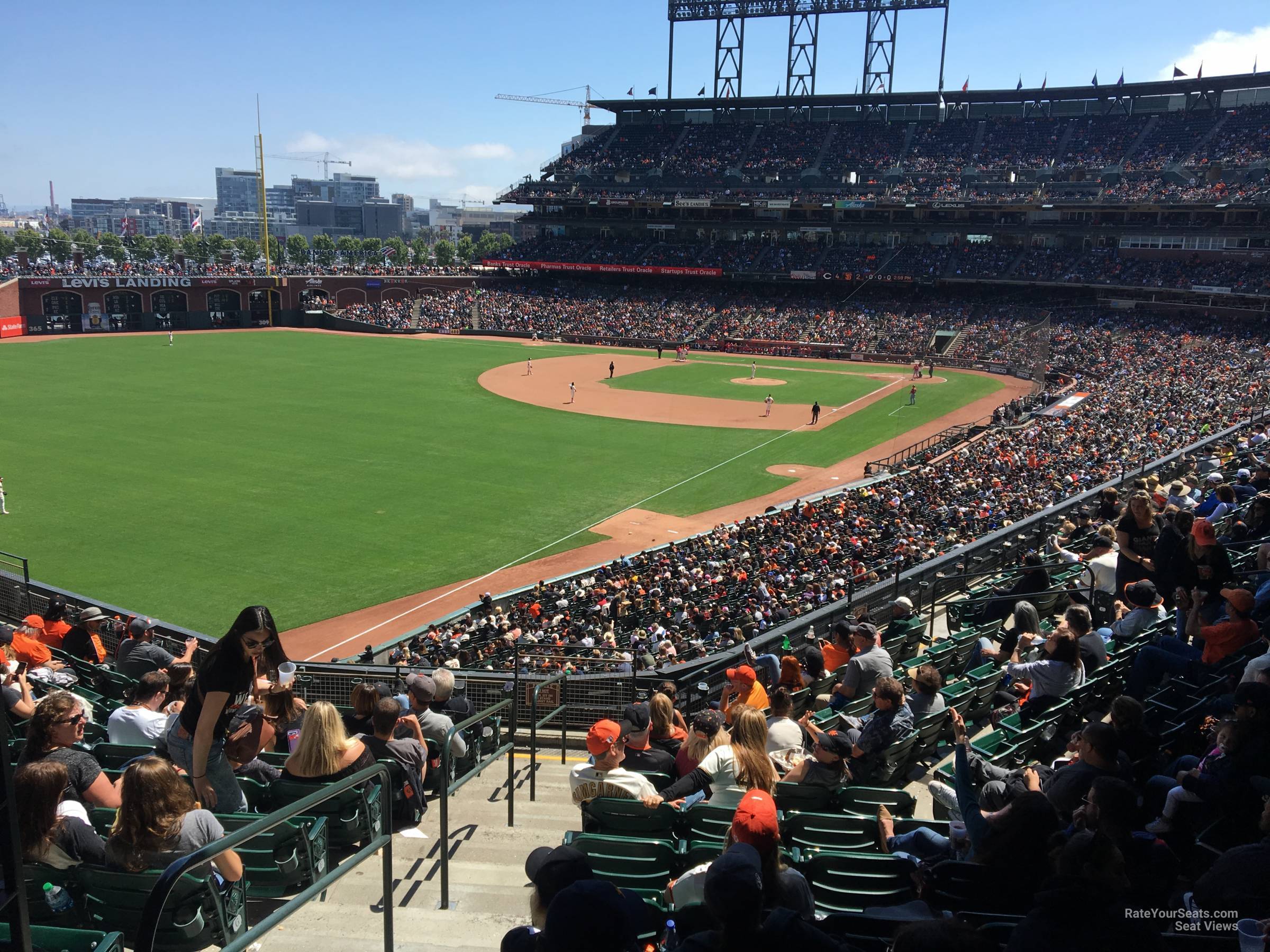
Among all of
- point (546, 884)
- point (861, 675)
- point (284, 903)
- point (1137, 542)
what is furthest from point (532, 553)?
point (546, 884)

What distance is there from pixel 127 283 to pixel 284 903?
8474 centimetres

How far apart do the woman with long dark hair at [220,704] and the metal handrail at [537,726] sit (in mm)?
2788

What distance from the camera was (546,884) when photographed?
4312 mm

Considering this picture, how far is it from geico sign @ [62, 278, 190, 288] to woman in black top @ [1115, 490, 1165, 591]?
83603 mm

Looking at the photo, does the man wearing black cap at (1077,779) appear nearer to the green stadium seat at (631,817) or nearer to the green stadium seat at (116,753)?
the green stadium seat at (631,817)

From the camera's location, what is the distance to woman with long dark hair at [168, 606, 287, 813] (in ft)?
19.0

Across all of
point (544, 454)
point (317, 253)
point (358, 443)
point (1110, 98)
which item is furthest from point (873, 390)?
point (317, 253)

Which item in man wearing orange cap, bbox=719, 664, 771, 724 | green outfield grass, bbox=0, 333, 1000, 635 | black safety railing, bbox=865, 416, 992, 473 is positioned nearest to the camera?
man wearing orange cap, bbox=719, 664, 771, 724

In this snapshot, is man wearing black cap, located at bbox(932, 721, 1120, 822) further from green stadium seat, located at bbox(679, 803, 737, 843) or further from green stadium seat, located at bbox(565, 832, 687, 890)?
green stadium seat, located at bbox(565, 832, 687, 890)

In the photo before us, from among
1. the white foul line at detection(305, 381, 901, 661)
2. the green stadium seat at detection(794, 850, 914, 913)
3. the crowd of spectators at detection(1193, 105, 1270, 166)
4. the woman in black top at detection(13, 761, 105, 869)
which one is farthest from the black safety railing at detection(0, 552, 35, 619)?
the crowd of spectators at detection(1193, 105, 1270, 166)

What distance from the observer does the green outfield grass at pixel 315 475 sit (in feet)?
81.4

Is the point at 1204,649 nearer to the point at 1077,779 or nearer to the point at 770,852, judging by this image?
the point at 1077,779

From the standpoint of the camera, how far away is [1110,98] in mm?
78188

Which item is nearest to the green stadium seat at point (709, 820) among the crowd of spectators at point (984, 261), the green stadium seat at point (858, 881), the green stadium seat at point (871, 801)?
the green stadium seat at point (858, 881)
